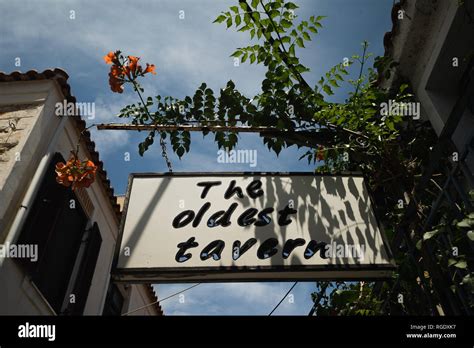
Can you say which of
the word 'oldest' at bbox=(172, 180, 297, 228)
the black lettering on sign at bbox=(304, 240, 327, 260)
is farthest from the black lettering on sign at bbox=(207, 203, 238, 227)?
the black lettering on sign at bbox=(304, 240, 327, 260)

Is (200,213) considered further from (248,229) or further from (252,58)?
(252,58)

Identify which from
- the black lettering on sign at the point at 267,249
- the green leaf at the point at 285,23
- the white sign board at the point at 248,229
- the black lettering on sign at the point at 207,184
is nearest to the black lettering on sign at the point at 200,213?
the white sign board at the point at 248,229

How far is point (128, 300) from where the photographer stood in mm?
8023

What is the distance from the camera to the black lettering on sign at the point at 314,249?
194cm

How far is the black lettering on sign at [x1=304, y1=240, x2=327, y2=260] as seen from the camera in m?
1.94

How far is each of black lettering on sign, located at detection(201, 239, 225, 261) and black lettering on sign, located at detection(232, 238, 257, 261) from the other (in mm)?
71

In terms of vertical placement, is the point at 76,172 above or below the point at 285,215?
above

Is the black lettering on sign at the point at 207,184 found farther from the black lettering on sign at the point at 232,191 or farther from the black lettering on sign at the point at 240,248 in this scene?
the black lettering on sign at the point at 240,248

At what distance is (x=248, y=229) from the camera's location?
82.6 inches

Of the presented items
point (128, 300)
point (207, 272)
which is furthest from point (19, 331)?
point (128, 300)

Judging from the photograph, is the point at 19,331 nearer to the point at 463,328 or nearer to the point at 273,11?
the point at 463,328

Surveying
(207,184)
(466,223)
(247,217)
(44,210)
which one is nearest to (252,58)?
(207,184)

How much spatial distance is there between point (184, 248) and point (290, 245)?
584 millimetres

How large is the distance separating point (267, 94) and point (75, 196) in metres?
4.41
